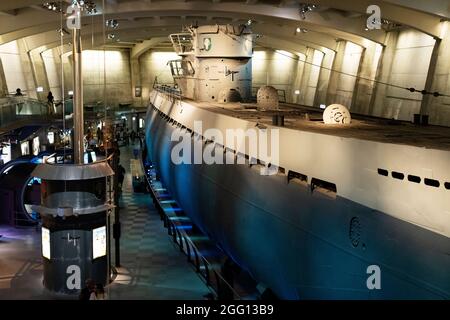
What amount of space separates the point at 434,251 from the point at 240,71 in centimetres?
1385

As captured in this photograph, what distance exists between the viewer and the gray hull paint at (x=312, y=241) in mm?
6531

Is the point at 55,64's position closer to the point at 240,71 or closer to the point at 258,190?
the point at 240,71

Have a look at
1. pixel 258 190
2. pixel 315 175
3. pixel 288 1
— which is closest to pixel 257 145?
pixel 258 190

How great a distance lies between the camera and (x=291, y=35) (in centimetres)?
3328

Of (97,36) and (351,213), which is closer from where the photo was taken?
(351,213)

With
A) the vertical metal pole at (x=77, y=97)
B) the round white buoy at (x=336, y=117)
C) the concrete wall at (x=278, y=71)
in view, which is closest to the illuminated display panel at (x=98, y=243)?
the vertical metal pole at (x=77, y=97)

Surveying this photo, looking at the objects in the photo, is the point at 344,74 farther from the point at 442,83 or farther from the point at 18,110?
the point at 18,110

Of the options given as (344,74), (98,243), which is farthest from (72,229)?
(344,74)

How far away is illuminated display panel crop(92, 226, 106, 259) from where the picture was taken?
1027 centimetres

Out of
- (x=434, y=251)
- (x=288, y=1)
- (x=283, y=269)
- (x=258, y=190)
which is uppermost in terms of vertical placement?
(x=288, y=1)

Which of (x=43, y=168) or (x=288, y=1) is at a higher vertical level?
(x=288, y=1)

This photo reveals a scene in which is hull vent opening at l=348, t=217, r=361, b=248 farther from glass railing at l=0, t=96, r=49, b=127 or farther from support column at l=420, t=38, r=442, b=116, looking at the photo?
glass railing at l=0, t=96, r=49, b=127

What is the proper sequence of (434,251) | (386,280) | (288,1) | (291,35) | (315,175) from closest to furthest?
(434,251)
(386,280)
(315,175)
(288,1)
(291,35)

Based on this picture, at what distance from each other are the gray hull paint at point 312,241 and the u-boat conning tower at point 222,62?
20.0 ft
